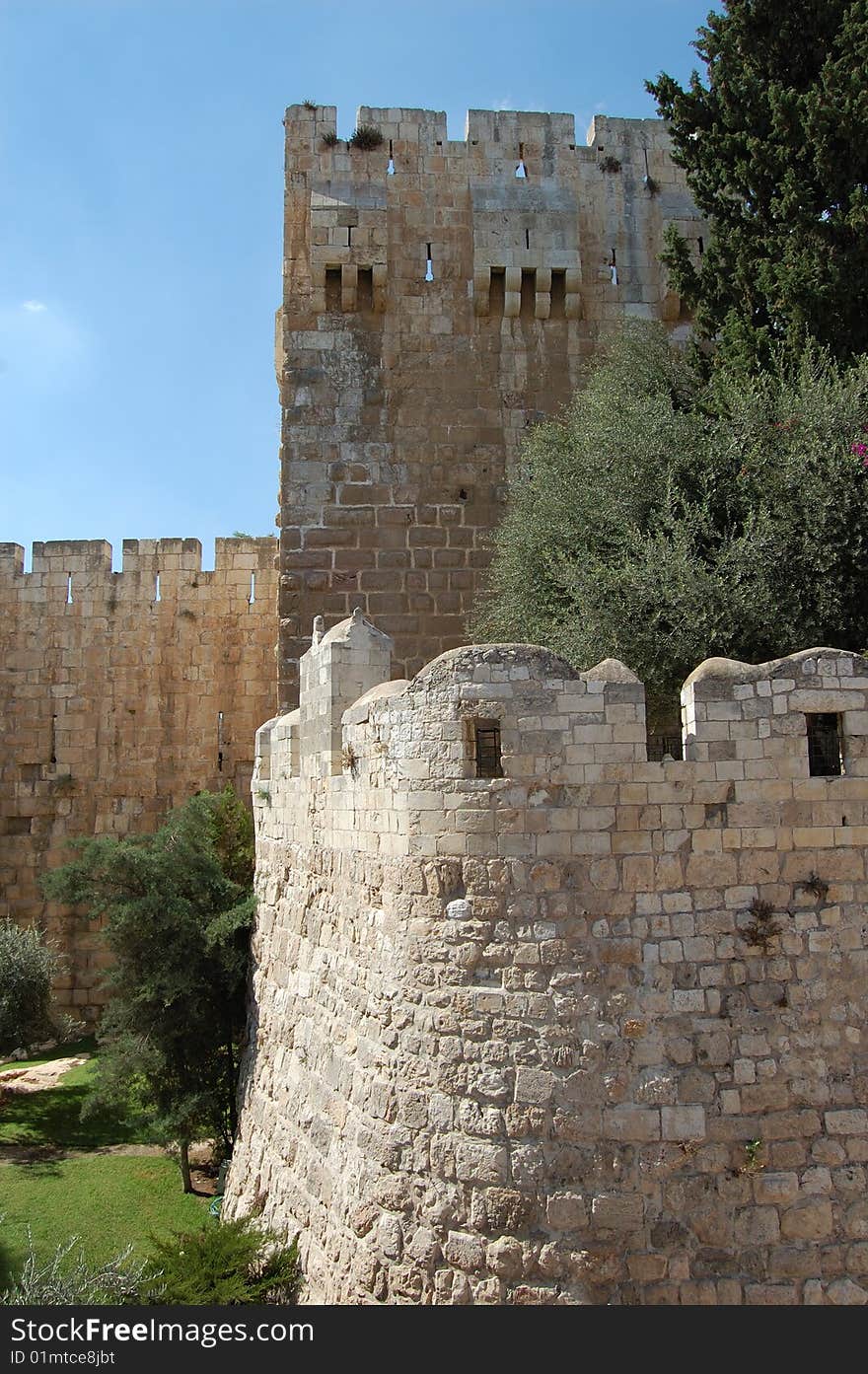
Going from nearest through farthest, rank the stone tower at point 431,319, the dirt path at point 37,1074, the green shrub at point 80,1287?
1. the green shrub at point 80,1287
2. the stone tower at point 431,319
3. the dirt path at point 37,1074

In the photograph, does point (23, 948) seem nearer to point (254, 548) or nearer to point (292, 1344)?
point (254, 548)

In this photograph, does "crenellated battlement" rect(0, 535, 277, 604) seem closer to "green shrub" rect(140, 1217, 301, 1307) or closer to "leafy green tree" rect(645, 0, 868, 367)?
"leafy green tree" rect(645, 0, 868, 367)

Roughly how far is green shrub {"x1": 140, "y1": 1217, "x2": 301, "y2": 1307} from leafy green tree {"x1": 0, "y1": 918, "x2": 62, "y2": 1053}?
6070 millimetres

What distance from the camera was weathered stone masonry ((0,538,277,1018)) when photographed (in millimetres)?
14836

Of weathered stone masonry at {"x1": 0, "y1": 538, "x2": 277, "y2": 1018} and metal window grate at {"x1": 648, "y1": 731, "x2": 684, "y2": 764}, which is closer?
metal window grate at {"x1": 648, "y1": 731, "x2": 684, "y2": 764}

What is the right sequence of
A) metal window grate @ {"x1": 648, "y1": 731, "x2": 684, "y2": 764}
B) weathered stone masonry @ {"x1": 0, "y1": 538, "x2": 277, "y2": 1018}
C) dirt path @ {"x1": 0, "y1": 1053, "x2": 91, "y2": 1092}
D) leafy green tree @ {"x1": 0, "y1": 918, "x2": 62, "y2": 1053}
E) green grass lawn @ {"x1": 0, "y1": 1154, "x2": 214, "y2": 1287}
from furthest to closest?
weathered stone masonry @ {"x1": 0, "y1": 538, "x2": 277, "y2": 1018} → dirt path @ {"x1": 0, "y1": 1053, "x2": 91, "y2": 1092} → leafy green tree @ {"x1": 0, "y1": 918, "x2": 62, "y2": 1053} → green grass lawn @ {"x1": 0, "y1": 1154, "x2": 214, "y2": 1287} → metal window grate @ {"x1": 648, "y1": 731, "x2": 684, "y2": 764}

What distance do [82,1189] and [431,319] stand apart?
9.72 metres

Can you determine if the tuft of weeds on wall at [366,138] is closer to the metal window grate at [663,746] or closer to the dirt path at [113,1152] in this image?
the metal window grate at [663,746]

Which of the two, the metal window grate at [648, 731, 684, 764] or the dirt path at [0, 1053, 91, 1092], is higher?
the metal window grate at [648, 731, 684, 764]

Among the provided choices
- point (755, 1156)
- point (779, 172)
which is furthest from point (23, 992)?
point (779, 172)

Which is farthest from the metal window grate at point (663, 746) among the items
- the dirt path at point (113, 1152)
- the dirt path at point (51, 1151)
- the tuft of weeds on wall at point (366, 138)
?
the tuft of weeds on wall at point (366, 138)

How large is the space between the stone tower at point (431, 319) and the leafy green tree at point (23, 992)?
4934mm

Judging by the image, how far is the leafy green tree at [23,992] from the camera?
11469 mm

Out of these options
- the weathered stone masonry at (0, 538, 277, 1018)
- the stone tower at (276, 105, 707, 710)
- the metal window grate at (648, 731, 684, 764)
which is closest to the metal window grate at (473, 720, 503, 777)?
the metal window grate at (648, 731, 684, 764)
